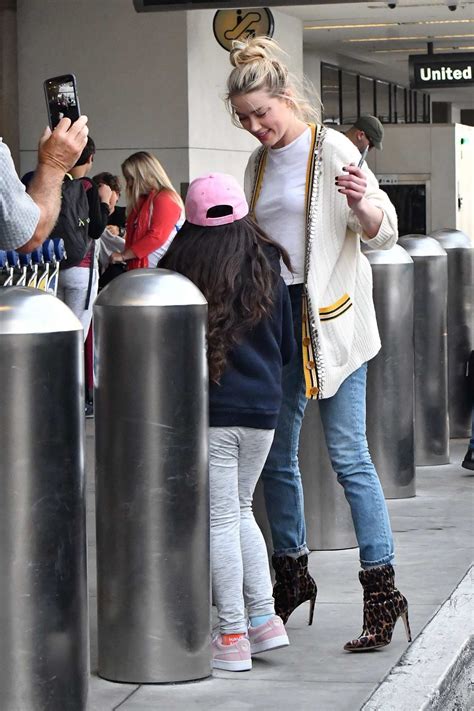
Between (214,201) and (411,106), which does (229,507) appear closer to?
(214,201)

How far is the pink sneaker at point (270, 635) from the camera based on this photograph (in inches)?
177

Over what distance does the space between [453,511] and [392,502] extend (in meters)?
0.37

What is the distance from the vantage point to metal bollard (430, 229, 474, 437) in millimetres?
9352

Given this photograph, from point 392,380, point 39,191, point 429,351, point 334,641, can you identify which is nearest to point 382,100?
point 429,351

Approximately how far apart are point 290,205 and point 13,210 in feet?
4.69

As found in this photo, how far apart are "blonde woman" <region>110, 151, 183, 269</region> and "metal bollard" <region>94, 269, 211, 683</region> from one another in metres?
5.91

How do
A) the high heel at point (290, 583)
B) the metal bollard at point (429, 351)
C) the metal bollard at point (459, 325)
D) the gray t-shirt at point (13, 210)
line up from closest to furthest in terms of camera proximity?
the gray t-shirt at point (13, 210)
the high heel at point (290, 583)
the metal bollard at point (429, 351)
the metal bollard at point (459, 325)

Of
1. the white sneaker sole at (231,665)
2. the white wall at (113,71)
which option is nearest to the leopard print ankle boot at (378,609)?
the white sneaker sole at (231,665)

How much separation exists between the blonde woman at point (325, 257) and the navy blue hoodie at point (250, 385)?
31 centimetres

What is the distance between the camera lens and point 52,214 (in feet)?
12.0

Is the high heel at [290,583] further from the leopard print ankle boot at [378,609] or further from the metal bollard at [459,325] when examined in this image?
the metal bollard at [459,325]

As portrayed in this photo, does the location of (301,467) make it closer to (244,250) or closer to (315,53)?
(244,250)

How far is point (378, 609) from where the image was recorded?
15.3 ft

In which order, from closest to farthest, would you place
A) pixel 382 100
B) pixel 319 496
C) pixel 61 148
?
pixel 61 148 → pixel 319 496 → pixel 382 100
